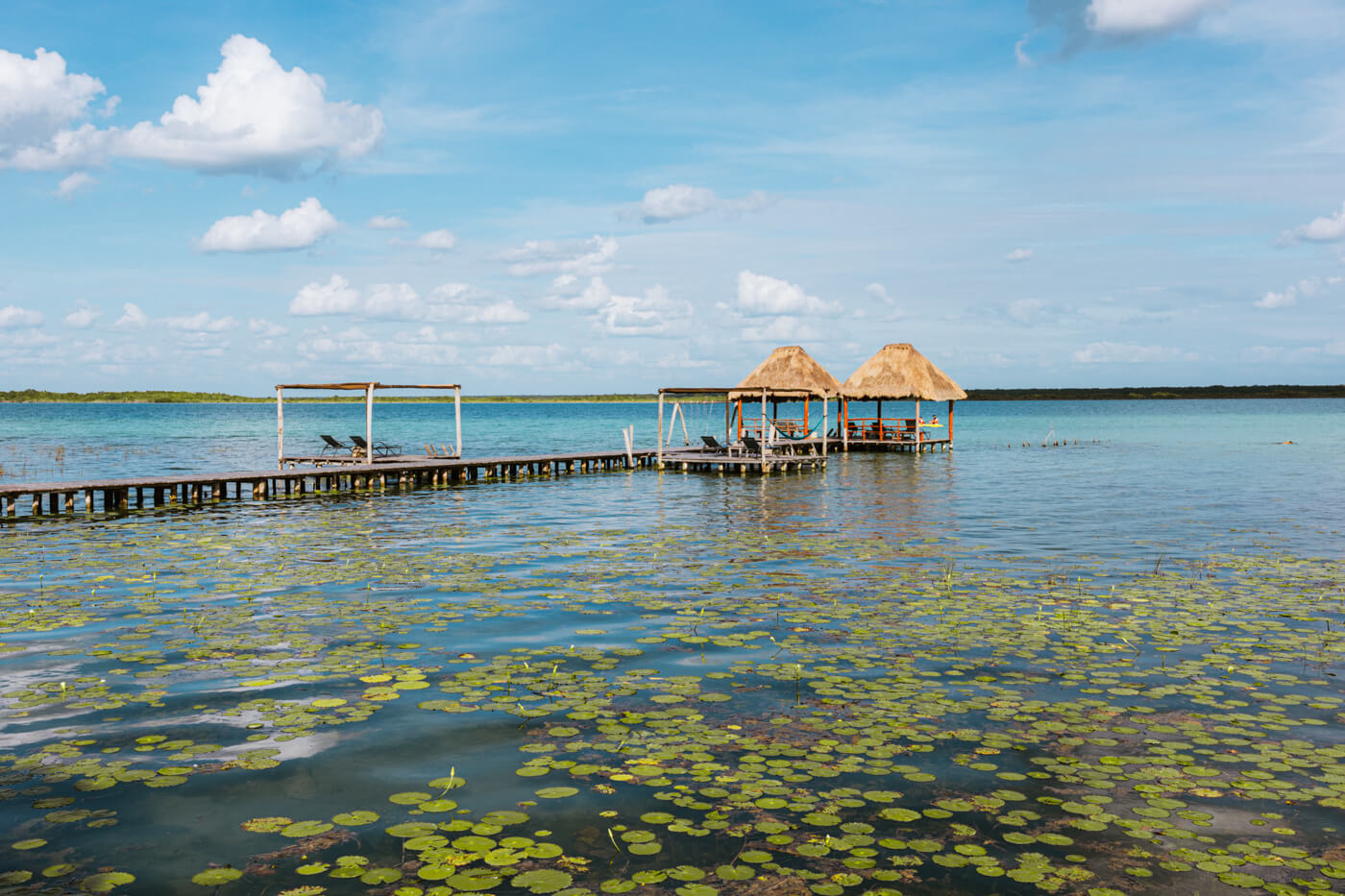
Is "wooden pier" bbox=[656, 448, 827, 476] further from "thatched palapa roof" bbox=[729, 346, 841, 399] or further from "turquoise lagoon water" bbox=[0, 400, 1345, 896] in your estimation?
"turquoise lagoon water" bbox=[0, 400, 1345, 896]

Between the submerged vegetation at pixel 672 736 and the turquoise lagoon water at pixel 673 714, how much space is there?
1.2 inches

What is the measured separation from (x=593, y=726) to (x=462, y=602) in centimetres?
445

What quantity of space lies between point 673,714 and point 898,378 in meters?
37.0

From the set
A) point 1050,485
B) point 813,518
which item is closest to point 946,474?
point 1050,485

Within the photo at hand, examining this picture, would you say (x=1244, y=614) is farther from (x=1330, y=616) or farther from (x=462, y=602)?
(x=462, y=602)

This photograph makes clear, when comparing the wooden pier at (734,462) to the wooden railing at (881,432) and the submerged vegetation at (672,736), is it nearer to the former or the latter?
the wooden railing at (881,432)

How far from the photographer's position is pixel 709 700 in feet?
22.9

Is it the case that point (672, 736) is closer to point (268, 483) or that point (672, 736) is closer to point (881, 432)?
point (268, 483)

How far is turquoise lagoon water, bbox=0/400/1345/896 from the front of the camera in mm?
4562

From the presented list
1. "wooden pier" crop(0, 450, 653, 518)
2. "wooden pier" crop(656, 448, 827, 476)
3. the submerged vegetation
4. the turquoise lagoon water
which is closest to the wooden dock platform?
"wooden pier" crop(656, 448, 827, 476)

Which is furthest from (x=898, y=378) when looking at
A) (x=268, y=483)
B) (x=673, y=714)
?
(x=673, y=714)

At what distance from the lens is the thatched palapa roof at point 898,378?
4172 centimetres

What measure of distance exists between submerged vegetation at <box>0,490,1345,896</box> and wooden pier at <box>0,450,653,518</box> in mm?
10016

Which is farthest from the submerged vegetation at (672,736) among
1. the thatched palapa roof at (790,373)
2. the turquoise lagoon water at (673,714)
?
the thatched palapa roof at (790,373)
